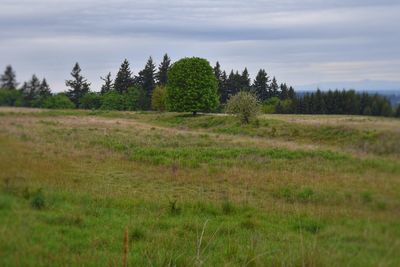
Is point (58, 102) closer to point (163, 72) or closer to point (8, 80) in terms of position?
point (8, 80)

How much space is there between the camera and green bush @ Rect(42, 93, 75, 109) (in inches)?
176

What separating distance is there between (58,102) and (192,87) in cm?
6237

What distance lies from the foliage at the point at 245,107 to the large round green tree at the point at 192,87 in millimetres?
17316

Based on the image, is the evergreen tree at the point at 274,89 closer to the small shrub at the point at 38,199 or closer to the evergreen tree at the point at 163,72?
the evergreen tree at the point at 163,72

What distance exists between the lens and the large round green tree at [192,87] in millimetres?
66494

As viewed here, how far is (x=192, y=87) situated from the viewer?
219 feet

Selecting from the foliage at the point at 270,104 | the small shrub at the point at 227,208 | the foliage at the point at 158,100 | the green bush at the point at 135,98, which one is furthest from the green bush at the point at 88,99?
the green bush at the point at 135,98

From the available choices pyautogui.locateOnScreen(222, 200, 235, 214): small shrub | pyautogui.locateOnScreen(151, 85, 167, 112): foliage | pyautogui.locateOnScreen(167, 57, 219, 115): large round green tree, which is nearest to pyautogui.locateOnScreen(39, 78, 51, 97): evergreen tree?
pyautogui.locateOnScreen(222, 200, 235, 214): small shrub

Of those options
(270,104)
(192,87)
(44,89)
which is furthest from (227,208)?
(270,104)

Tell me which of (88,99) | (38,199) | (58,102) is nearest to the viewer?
(58,102)

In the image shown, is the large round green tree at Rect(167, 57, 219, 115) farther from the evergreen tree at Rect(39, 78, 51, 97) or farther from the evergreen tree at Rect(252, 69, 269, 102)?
the evergreen tree at Rect(39, 78, 51, 97)

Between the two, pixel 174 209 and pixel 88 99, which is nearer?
pixel 88 99

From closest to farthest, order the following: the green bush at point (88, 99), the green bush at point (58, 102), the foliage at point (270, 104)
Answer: the green bush at point (58, 102) → the green bush at point (88, 99) → the foliage at point (270, 104)

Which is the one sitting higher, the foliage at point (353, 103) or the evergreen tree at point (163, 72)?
the evergreen tree at point (163, 72)
